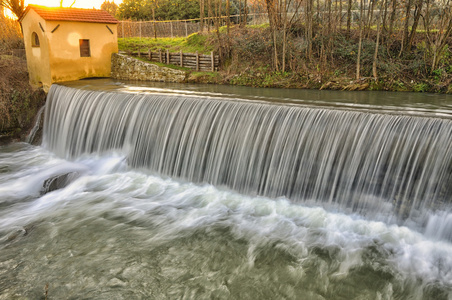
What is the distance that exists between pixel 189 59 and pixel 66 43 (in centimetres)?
569

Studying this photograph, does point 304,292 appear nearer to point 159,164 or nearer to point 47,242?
point 47,242

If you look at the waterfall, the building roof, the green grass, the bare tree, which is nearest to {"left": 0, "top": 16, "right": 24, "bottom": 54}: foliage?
the building roof

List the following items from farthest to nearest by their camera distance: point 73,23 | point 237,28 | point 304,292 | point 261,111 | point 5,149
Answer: point 237,28
point 73,23
point 5,149
point 261,111
point 304,292

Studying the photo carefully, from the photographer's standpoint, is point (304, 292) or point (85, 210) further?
point (85, 210)

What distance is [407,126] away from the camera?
6695mm

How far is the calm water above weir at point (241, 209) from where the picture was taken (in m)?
5.13

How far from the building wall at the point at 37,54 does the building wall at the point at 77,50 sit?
29 centimetres

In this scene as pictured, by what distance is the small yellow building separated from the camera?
15898mm

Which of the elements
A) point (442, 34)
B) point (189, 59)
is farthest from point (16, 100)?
point (442, 34)

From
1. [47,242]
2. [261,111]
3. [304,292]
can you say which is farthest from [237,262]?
[261,111]

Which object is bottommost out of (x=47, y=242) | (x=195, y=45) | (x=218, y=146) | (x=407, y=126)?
(x=47, y=242)

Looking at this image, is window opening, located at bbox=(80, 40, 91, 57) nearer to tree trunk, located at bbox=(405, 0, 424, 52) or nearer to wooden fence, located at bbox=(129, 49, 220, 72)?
wooden fence, located at bbox=(129, 49, 220, 72)

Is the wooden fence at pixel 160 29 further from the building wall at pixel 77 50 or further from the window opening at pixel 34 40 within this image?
the window opening at pixel 34 40

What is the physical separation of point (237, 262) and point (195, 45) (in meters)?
18.2
